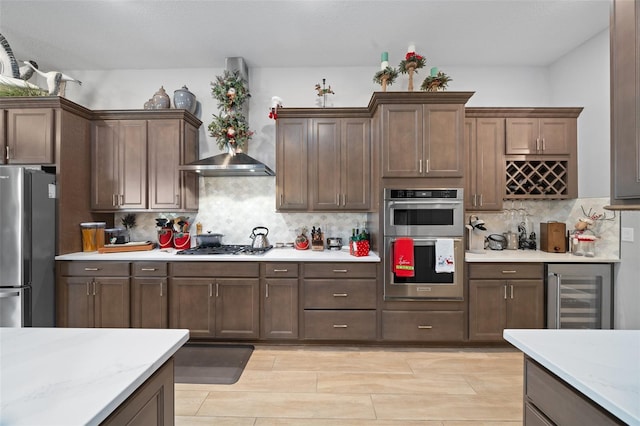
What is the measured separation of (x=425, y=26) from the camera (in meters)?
2.90

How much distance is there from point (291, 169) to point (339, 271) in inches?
49.3

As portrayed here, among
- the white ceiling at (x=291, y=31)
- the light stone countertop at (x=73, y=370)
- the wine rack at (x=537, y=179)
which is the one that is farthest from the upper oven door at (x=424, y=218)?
the light stone countertop at (x=73, y=370)

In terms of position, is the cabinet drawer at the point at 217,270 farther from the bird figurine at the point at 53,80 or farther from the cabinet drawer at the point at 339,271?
the bird figurine at the point at 53,80

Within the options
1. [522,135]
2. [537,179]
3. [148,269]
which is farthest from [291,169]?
[537,179]

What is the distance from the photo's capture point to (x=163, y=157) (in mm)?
3348

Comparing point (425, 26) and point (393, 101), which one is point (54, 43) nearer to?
point (393, 101)

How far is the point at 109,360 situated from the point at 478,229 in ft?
11.4

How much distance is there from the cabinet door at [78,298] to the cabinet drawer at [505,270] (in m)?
3.82

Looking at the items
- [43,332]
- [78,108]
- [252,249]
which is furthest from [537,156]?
[78,108]

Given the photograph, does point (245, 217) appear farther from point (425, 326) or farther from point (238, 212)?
point (425, 326)

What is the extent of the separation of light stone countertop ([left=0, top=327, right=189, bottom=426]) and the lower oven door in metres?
2.20

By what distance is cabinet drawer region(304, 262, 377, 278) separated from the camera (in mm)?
2975

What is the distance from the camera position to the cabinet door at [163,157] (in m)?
3.34

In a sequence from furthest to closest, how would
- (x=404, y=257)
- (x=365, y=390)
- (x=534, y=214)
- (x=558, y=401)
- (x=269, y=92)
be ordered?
1. (x=269, y=92)
2. (x=534, y=214)
3. (x=404, y=257)
4. (x=365, y=390)
5. (x=558, y=401)
